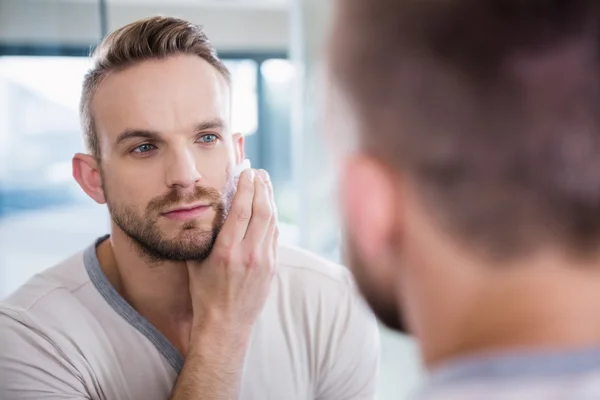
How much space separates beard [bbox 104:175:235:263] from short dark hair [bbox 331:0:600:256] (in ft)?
1.98

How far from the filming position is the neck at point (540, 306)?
A: 38 cm

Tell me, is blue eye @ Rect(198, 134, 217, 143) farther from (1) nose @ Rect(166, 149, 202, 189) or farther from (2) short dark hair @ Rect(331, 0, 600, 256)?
(2) short dark hair @ Rect(331, 0, 600, 256)

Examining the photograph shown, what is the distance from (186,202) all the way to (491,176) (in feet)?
2.14

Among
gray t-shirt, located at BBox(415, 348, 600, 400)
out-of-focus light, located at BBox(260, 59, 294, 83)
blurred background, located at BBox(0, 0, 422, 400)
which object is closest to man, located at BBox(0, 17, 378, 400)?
blurred background, located at BBox(0, 0, 422, 400)

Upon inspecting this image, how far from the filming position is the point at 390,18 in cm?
41

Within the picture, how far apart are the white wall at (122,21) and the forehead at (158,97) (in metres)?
0.92

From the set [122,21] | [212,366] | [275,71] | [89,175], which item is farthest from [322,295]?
[275,71]

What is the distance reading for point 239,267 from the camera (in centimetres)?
96

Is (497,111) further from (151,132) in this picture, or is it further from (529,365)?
(151,132)

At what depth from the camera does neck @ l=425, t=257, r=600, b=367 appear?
377 mm

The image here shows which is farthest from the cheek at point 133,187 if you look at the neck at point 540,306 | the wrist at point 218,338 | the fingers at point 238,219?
the neck at point 540,306

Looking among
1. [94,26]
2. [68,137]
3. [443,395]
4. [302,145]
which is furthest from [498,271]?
[68,137]

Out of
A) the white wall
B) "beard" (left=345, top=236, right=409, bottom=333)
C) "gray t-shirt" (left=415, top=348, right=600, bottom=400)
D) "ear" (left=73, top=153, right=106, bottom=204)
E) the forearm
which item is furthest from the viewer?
the white wall

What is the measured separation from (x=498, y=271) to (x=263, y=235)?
0.62 metres
